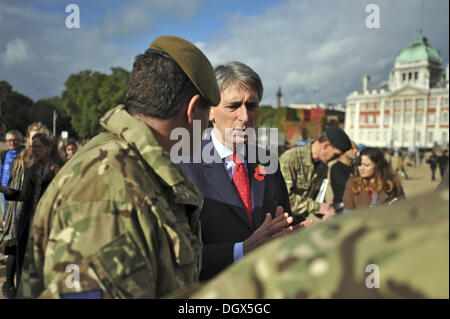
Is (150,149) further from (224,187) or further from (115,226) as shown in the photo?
(224,187)

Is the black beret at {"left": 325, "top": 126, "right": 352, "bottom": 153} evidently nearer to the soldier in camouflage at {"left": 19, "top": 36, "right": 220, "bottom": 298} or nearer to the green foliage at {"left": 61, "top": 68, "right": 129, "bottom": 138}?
the soldier in camouflage at {"left": 19, "top": 36, "right": 220, "bottom": 298}

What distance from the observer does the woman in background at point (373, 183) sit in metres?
5.25

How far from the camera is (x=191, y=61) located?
1.60 metres

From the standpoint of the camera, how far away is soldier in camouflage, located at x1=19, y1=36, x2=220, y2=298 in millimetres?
1195

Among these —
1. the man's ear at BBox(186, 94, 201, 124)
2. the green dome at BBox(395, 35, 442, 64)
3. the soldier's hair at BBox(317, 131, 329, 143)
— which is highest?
the green dome at BBox(395, 35, 442, 64)

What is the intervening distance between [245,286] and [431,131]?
98.8 meters

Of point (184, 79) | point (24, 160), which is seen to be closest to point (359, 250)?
point (184, 79)

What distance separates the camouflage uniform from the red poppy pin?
2.17m

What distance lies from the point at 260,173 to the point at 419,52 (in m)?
109

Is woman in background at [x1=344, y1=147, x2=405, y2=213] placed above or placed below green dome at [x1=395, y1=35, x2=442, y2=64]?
below

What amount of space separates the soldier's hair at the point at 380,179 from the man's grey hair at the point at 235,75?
3023 millimetres

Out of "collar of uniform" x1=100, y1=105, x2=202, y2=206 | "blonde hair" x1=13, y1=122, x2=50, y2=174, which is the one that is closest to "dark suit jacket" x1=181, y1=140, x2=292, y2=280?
"collar of uniform" x1=100, y1=105, x2=202, y2=206
